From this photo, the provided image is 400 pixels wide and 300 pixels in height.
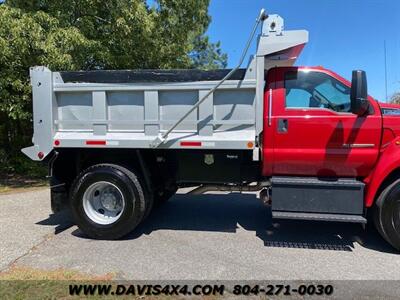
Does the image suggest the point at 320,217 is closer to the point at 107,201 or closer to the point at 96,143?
the point at 107,201

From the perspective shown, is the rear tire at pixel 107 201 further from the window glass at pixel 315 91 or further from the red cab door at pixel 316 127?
the window glass at pixel 315 91

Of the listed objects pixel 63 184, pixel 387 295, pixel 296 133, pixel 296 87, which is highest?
pixel 296 87

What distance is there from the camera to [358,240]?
5332 mm

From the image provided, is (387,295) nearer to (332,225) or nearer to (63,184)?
(332,225)

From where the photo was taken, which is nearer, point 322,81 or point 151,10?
point 322,81

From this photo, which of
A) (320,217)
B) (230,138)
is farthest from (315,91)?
(320,217)

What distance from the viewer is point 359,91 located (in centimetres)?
453

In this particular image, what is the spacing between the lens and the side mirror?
452cm

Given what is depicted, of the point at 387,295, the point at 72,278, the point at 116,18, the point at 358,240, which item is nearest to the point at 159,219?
the point at 72,278

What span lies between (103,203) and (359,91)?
3.76 meters

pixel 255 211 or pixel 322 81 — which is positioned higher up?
pixel 322 81

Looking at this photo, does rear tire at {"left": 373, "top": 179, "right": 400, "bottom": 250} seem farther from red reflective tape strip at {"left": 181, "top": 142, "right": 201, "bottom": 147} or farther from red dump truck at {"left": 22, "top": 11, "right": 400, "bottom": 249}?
red reflective tape strip at {"left": 181, "top": 142, "right": 201, "bottom": 147}

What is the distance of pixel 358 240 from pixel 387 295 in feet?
5.43

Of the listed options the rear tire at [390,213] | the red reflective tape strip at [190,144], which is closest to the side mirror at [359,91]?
the rear tire at [390,213]
